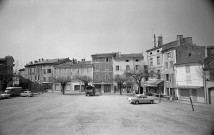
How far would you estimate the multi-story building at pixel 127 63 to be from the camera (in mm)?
43250

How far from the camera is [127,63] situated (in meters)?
44.2

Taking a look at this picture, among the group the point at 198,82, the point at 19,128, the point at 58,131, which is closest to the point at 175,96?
the point at 198,82

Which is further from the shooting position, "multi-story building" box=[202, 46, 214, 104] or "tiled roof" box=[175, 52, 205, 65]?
"tiled roof" box=[175, 52, 205, 65]

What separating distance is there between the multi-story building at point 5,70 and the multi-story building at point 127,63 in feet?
114

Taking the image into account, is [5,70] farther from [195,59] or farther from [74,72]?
[195,59]

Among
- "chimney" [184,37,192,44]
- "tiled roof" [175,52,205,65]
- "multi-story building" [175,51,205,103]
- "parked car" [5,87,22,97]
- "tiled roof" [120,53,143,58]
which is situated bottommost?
"parked car" [5,87,22,97]

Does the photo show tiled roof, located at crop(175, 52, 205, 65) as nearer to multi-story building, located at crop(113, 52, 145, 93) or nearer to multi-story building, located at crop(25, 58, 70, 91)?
multi-story building, located at crop(113, 52, 145, 93)

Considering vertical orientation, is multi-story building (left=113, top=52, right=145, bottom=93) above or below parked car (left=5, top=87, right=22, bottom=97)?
above

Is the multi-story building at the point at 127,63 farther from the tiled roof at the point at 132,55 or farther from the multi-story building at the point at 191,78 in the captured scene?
the multi-story building at the point at 191,78

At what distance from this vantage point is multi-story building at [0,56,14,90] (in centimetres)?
4223

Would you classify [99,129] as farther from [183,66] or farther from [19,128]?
[183,66]

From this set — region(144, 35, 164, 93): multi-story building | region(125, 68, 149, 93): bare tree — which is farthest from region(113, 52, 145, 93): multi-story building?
region(125, 68, 149, 93): bare tree

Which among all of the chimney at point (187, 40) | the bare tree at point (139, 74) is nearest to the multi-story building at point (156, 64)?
the bare tree at point (139, 74)

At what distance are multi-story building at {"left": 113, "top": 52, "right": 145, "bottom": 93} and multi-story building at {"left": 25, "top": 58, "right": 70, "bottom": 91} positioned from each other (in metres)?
23.0
